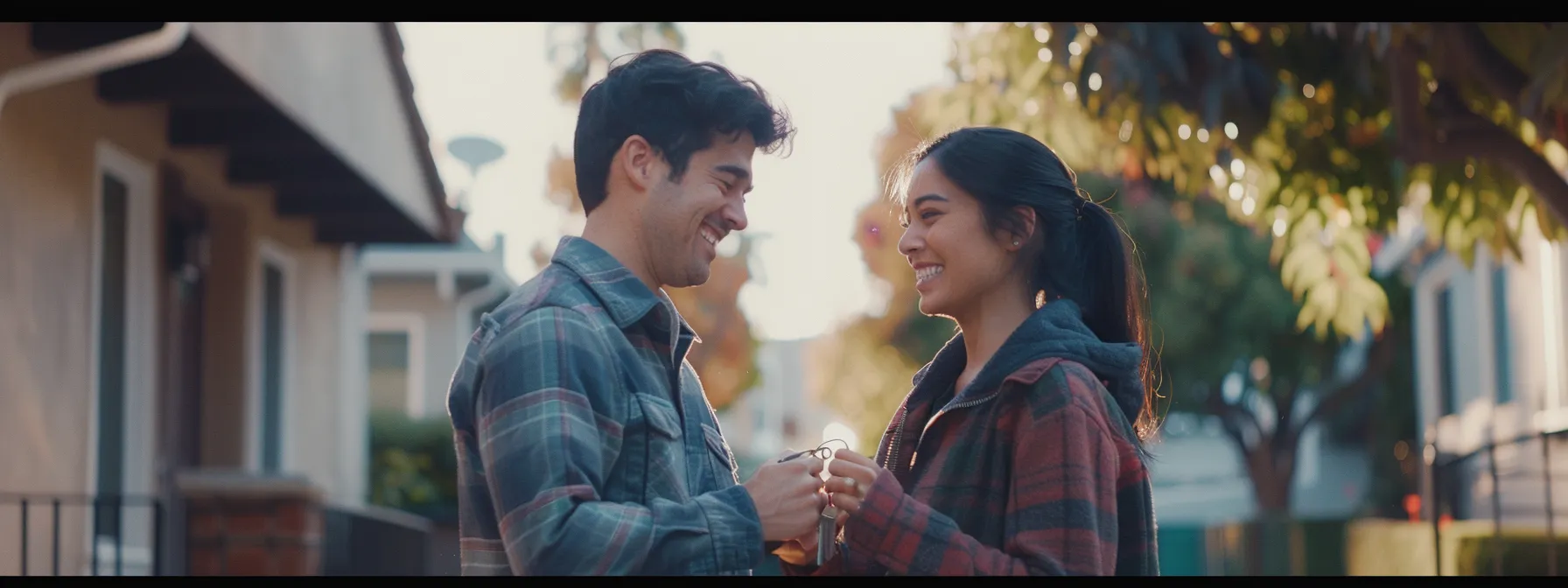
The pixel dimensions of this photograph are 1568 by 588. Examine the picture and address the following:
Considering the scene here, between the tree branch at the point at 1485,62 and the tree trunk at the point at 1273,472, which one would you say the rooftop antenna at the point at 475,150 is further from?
the tree branch at the point at 1485,62

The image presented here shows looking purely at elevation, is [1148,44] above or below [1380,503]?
above

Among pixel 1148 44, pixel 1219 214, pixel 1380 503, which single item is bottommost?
pixel 1380 503

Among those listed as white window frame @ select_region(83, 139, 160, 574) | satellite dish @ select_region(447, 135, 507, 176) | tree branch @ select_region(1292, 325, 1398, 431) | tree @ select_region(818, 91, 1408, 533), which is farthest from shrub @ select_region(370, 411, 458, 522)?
tree branch @ select_region(1292, 325, 1398, 431)

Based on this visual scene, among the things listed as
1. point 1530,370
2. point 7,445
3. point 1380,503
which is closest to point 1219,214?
point 1380,503

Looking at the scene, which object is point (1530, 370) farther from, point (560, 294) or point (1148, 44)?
point (560, 294)

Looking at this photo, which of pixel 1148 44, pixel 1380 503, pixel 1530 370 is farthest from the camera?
pixel 1380 503

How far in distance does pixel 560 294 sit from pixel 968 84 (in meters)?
6.46

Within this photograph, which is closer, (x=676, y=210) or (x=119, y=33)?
(x=676, y=210)

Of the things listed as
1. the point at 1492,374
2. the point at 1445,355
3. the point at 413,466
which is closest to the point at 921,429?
the point at 1492,374

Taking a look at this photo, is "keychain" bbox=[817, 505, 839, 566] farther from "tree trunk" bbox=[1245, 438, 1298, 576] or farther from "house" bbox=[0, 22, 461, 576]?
"tree trunk" bbox=[1245, 438, 1298, 576]

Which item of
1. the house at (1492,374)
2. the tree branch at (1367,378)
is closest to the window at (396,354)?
the house at (1492,374)

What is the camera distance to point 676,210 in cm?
295

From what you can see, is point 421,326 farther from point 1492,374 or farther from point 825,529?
point 825,529
